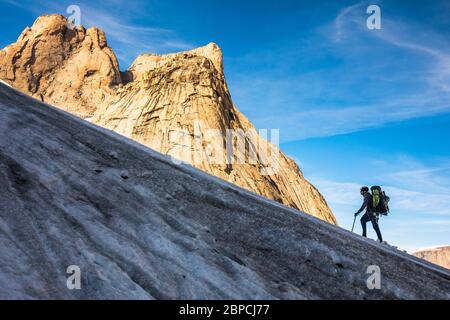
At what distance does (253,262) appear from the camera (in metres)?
10.4

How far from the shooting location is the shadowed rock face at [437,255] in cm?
13612

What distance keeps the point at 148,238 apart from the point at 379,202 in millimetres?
12320

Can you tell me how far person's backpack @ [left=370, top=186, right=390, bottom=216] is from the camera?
1917cm

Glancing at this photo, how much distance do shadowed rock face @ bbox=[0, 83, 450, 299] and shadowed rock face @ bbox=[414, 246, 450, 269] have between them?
13791 cm

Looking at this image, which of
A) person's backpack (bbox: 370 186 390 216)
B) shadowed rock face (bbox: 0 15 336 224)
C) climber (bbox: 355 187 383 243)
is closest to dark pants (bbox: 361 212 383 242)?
climber (bbox: 355 187 383 243)

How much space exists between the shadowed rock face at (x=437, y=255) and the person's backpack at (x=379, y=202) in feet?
426

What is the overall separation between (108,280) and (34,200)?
10.2 ft

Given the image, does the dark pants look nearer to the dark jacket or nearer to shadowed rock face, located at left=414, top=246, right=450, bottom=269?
the dark jacket

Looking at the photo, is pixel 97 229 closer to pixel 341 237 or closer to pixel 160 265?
pixel 160 265

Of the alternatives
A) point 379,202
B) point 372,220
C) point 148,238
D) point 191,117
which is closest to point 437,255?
point 191,117

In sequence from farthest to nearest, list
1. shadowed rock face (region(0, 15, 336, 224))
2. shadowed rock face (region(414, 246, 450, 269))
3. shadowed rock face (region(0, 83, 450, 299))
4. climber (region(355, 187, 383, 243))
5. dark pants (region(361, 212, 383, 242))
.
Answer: shadowed rock face (region(414, 246, 450, 269)), shadowed rock face (region(0, 15, 336, 224)), climber (region(355, 187, 383, 243)), dark pants (region(361, 212, 383, 242)), shadowed rock face (region(0, 83, 450, 299))

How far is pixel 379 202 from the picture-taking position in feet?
62.8

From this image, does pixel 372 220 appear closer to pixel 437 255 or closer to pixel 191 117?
pixel 191 117
